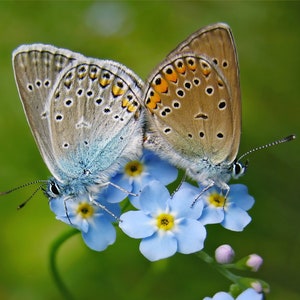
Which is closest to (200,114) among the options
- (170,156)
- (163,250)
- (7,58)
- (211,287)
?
(170,156)

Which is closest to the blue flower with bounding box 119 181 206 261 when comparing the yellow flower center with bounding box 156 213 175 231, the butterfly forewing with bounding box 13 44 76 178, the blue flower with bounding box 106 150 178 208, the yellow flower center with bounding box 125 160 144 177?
the yellow flower center with bounding box 156 213 175 231

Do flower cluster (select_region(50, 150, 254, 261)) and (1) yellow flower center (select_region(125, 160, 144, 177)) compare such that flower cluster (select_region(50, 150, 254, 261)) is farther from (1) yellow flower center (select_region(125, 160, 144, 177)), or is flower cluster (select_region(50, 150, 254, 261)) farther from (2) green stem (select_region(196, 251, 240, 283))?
(2) green stem (select_region(196, 251, 240, 283))

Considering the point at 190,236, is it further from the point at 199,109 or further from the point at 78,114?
the point at 78,114

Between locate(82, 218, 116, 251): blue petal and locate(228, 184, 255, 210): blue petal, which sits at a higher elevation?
locate(228, 184, 255, 210): blue petal

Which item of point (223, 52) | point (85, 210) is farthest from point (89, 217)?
point (223, 52)

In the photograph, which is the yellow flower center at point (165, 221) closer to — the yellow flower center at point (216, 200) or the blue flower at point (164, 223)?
the blue flower at point (164, 223)

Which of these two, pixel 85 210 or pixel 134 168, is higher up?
pixel 134 168

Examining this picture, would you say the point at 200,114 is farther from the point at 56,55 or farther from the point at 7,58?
the point at 7,58
